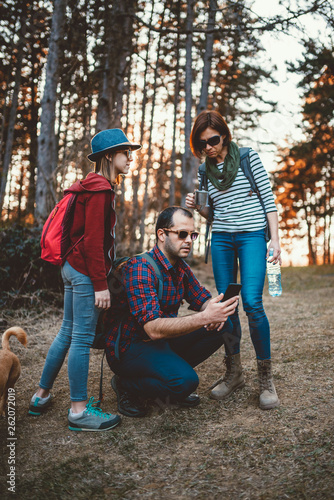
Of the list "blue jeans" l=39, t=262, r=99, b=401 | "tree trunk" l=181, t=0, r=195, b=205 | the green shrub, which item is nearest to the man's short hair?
"blue jeans" l=39, t=262, r=99, b=401

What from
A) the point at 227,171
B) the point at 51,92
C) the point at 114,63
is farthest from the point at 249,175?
the point at 114,63

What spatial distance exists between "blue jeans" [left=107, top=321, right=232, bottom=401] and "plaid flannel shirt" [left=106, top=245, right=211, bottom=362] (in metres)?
0.08

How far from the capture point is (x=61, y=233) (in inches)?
105

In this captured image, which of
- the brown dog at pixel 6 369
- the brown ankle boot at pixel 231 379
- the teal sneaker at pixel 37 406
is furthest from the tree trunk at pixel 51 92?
the brown ankle boot at pixel 231 379

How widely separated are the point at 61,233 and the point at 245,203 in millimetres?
1394

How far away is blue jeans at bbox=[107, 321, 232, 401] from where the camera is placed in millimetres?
2758

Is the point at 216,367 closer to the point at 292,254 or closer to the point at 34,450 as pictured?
the point at 34,450

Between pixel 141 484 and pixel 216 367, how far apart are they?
200cm

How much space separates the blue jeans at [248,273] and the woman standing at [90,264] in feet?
2.93

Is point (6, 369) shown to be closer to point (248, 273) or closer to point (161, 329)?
point (161, 329)

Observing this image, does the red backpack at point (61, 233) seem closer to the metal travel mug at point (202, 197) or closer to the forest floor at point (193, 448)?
the metal travel mug at point (202, 197)

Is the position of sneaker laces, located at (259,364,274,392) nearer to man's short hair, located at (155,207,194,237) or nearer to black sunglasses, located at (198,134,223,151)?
man's short hair, located at (155,207,194,237)

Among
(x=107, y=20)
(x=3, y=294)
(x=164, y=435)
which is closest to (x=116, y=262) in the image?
(x=164, y=435)

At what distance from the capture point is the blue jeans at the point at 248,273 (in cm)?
289
